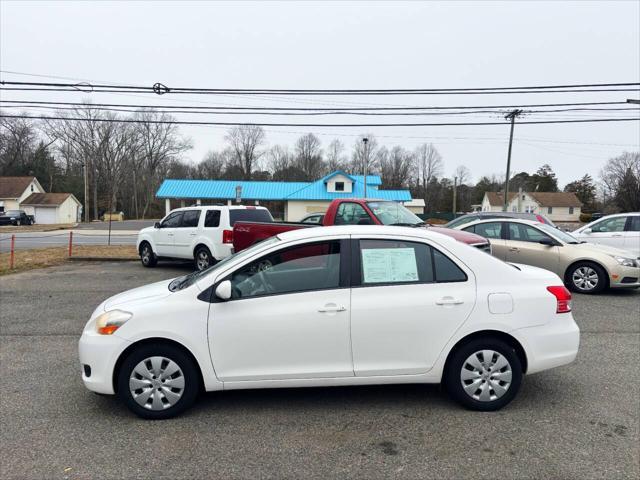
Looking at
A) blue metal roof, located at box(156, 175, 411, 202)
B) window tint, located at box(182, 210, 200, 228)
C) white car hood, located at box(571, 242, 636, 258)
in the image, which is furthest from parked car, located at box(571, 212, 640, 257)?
Result: blue metal roof, located at box(156, 175, 411, 202)

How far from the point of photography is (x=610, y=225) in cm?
1105

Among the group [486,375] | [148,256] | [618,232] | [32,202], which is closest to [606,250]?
[618,232]

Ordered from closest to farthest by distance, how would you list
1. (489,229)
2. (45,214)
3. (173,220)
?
1. (489,229)
2. (173,220)
3. (45,214)

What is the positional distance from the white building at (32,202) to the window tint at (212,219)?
55.0 metres

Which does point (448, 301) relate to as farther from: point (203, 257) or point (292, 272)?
point (203, 257)

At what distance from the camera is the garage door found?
57.1 meters

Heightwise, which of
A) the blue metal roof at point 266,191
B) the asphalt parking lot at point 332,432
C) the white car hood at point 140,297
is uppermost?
the blue metal roof at point 266,191

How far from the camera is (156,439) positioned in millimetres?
3238

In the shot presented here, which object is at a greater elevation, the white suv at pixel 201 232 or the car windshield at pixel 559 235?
the car windshield at pixel 559 235

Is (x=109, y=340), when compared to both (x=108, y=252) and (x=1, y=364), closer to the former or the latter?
(x=1, y=364)

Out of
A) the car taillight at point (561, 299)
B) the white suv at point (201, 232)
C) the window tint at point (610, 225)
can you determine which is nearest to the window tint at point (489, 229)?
the window tint at point (610, 225)

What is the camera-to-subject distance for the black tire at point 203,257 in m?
11.7

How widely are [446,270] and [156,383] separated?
2.58 m

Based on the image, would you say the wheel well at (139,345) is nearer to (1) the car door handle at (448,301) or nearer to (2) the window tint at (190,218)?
(1) the car door handle at (448,301)
